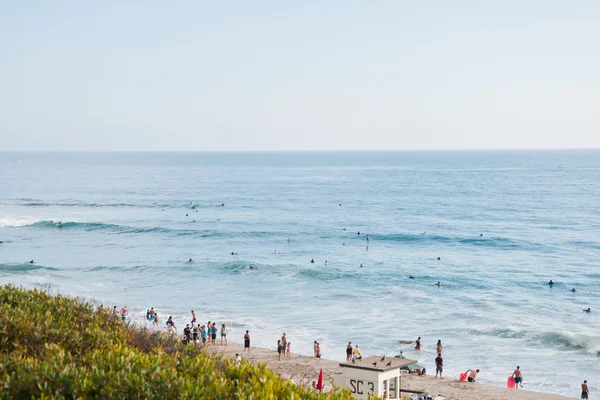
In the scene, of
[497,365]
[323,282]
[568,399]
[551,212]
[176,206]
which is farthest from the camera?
[176,206]

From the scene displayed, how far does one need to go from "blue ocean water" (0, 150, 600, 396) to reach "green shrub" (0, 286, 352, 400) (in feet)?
70.9

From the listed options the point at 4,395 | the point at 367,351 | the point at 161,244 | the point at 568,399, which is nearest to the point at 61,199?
the point at 161,244

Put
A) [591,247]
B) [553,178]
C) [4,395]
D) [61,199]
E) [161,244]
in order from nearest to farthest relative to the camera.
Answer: [4,395]
[591,247]
[161,244]
[61,199]
[553,178]


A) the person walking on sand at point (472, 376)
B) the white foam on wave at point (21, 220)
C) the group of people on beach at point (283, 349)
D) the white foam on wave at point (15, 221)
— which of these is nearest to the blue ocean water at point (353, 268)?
the white foam on wave at point (15, 221)

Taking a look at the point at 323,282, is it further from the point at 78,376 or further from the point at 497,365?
the point at 78,376

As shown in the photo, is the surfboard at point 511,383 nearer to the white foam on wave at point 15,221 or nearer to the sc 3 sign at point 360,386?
the sc 3 sign at point 360,386

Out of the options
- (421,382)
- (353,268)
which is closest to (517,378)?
(421,382)

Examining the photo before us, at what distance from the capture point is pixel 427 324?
3766 cm

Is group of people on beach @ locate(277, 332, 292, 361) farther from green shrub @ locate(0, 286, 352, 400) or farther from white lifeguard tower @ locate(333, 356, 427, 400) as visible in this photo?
green shrub @ locate(0, 286, 352, 400)

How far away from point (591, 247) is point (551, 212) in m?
27.1

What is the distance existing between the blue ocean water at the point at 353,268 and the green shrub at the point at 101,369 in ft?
70.9

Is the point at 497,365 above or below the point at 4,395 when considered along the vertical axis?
below

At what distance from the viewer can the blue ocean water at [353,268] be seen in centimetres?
3488

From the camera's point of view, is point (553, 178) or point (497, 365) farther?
point (553, 178)
